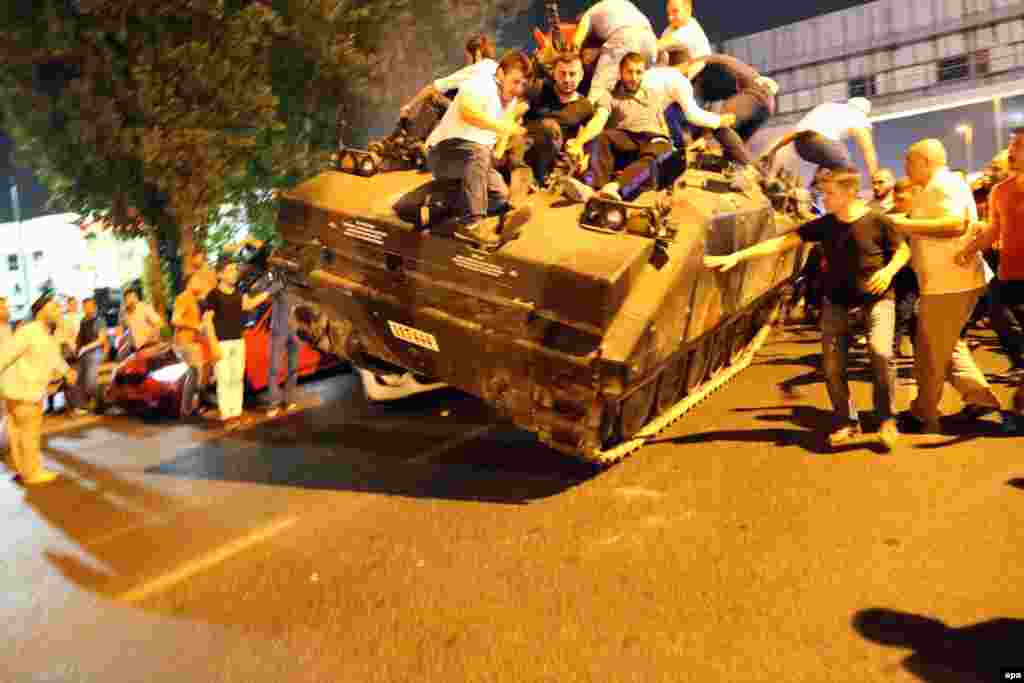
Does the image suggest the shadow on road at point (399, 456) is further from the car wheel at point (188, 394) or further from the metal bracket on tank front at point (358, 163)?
the metal bracket on tank front at point (358, 163)

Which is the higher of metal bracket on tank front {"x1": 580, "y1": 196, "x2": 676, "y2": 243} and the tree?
the tree

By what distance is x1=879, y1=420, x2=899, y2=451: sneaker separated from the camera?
559 centimetres

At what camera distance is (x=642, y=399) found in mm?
5332

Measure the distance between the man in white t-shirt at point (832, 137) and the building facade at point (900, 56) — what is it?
105 ft

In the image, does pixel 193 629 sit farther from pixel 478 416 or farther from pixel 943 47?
pixel 943 47

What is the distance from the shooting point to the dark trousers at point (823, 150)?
8891mm

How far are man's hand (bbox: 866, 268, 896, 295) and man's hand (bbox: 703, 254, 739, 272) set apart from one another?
946mm

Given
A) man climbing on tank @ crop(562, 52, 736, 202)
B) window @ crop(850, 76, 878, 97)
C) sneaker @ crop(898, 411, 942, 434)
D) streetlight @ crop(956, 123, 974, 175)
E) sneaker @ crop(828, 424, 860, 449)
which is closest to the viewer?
sneaker @ crop(828, 424, 860, 449)

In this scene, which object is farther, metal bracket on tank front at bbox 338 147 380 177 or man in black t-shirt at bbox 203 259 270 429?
man in black t-shirt at bbox 203 259 270 429

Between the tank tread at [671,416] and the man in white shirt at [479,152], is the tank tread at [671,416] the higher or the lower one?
the lower one

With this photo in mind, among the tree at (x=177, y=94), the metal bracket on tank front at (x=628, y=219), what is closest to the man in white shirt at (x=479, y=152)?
the metal bracket on tank front at (x=628, y=219)

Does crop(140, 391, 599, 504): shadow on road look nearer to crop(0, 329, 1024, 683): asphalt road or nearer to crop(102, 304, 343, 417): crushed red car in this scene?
crop(0, 329, 1024, 683): asphalt road

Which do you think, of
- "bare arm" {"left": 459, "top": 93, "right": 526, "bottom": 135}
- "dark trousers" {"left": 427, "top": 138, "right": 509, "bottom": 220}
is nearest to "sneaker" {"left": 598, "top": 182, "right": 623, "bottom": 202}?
"dark trousers" {"left": 427, "top": 138, "right": 509, "bottom": 220}

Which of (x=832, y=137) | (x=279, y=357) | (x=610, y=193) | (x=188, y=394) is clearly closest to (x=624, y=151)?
(x=610, y=193)
